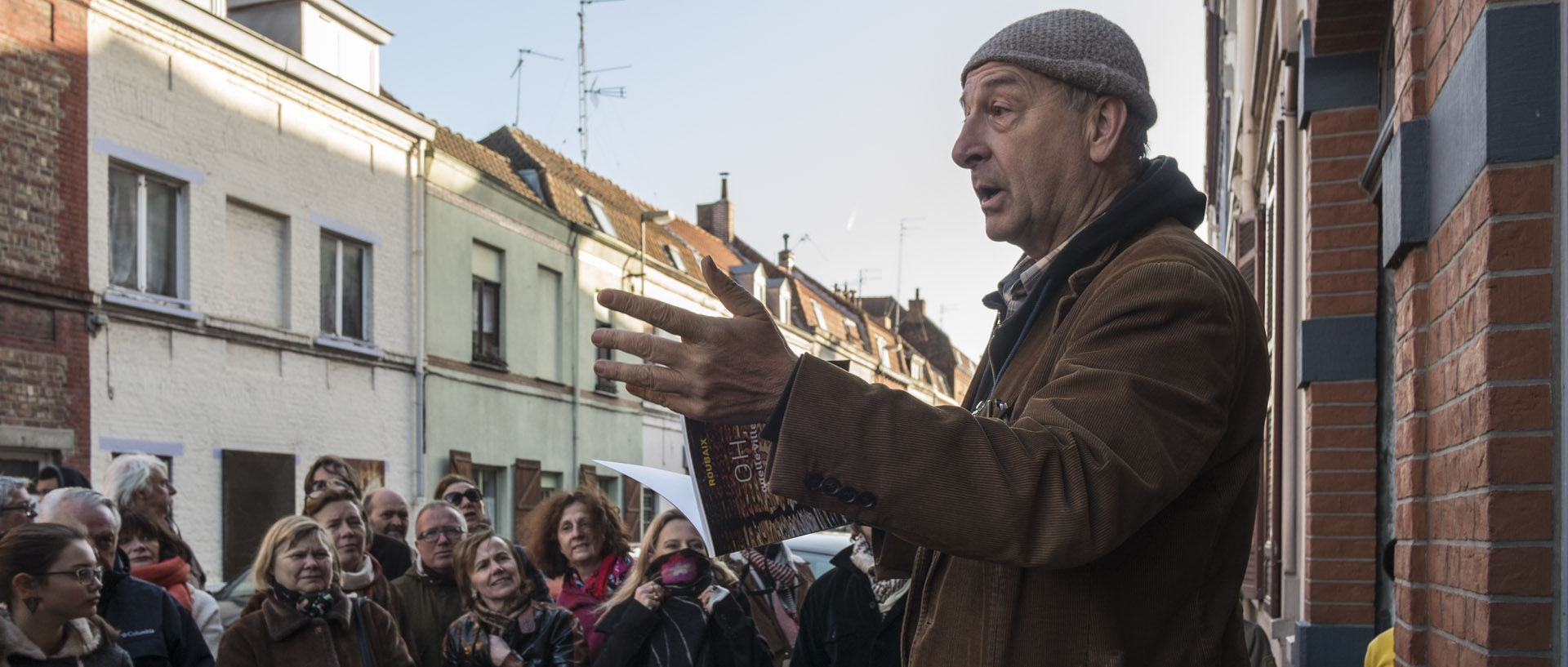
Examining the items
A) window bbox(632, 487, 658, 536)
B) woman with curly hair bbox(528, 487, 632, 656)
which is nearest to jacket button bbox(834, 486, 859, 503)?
woman with curly hair bbox(528, 487, 632, 656)

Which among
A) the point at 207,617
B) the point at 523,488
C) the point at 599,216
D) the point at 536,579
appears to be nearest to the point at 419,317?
the point at 523,488

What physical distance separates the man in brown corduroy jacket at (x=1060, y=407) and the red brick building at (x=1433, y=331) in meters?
0.67

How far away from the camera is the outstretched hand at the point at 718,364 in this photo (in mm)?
1589

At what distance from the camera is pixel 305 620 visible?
5691mm

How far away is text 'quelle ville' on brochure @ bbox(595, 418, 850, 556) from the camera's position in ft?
6.37

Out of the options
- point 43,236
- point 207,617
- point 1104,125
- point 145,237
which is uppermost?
point 145,237

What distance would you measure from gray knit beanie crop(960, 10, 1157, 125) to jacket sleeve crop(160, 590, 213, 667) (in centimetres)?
481

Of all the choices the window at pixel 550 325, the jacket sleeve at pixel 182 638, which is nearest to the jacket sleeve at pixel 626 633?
the jacket sleeve at pixel 182 638

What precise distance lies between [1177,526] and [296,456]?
1636 centimetres

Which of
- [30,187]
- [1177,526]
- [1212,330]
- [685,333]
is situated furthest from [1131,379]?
[30,187]

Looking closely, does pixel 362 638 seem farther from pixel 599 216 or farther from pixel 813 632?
pixel 599 216

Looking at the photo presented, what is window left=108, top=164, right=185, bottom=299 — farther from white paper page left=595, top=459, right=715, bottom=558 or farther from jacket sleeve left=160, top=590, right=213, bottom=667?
white paper page left=595, top=459, right=715, bottom=558

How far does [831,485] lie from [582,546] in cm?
572

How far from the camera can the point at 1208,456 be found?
1.60m
